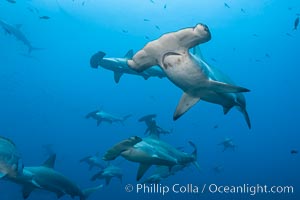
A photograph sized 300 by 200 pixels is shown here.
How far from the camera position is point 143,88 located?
7175 centimetres

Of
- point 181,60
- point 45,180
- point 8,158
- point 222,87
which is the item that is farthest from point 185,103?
point 45,180

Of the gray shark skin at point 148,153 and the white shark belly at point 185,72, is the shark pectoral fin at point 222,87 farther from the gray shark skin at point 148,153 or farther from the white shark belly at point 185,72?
the gray shark skin at point 148,153

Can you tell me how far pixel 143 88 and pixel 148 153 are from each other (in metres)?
67.3

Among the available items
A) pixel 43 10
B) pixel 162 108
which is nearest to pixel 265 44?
pixel 162 108

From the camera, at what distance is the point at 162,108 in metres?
62.4

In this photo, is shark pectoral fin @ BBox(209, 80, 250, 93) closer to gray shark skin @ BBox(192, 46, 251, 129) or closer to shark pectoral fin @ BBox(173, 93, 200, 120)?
gray shark skin @ BBox(192, 46, 251, 129)

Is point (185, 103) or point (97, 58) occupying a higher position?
point (185, 103)

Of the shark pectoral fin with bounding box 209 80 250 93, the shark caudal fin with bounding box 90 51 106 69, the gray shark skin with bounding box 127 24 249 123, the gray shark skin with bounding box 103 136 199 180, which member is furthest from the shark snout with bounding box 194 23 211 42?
the shark caudal fin with bounding box 90 51 106 69

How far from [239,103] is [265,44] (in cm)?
4276

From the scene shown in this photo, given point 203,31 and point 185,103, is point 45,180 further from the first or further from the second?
point 203,31

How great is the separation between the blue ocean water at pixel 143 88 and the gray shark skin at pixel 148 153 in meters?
23.7

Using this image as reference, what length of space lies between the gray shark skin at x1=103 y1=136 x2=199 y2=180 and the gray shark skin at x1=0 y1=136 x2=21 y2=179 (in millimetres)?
1094

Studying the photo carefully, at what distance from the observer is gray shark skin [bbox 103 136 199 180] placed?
3979 millimetres

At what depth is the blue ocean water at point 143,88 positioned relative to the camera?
35.8 metres
